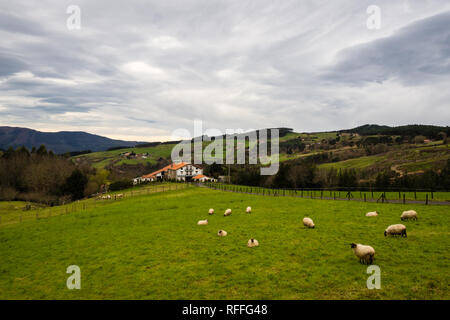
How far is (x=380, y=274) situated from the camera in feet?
38.0

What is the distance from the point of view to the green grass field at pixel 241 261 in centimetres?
1122

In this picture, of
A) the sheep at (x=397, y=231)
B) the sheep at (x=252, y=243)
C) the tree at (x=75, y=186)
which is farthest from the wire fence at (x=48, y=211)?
the sheep at (x=397, y=231)

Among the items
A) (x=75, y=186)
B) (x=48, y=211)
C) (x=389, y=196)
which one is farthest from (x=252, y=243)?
(x=75, y=186)

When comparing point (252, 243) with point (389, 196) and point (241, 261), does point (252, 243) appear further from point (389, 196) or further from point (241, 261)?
point (389, 196)

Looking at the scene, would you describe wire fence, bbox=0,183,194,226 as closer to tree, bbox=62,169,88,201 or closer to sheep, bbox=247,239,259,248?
tree, bbox=62,169,88,201

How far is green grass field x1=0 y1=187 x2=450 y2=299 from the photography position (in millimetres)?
11219

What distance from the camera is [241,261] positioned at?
48.9 feet

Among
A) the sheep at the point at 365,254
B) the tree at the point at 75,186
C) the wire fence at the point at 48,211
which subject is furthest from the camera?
the tree at the point at 75,186

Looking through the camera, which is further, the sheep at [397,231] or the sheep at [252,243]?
the sheep at [252,243]

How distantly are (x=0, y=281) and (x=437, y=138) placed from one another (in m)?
238

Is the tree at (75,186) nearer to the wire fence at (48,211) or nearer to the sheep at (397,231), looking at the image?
the wire fence at (48,211)

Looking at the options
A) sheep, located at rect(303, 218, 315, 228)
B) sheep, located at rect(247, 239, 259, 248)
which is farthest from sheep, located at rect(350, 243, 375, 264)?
sheep, located at rect(303, 218, 315, 228)

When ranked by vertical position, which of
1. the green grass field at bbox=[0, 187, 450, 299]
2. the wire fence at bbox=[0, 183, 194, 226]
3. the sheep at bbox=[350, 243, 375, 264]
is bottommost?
the wire fence at bbox=[0, 183, 194, 226]
